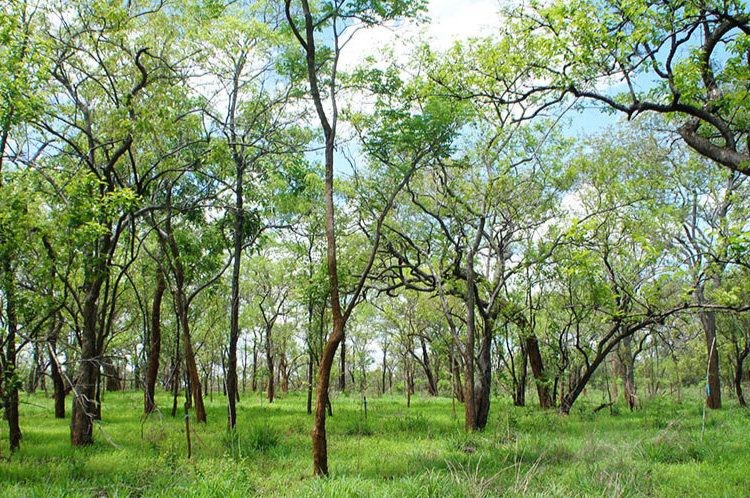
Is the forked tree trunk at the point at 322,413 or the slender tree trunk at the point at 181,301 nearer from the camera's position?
the forked tree trunk at the point at 322,413

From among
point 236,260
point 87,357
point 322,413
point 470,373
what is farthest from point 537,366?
point 87,357

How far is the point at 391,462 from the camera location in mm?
8211

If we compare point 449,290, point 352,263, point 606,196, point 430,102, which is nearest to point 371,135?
point 430,102

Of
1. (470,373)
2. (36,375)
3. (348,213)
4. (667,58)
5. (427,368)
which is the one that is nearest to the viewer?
(667,58)

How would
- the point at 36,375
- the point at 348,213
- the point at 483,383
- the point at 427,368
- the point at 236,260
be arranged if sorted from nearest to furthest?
the point at 236,260 < the point at 483,383 < the point at 348,213 < the point at 36,375 < the point at 427,368

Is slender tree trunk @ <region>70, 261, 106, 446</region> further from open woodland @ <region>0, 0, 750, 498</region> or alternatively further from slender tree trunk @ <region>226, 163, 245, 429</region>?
slender tree trunk @ <region>226, 163, 245, 429</region>

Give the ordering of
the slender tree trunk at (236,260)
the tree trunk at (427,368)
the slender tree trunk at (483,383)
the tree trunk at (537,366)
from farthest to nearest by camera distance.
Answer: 1. the tree trunk at (427,368)
2. the tree trunk at (537,366)
3. the slender tree trunk at (483,383)
4. the slender tree trunk at (236,260)

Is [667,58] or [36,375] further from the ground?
[667,58]

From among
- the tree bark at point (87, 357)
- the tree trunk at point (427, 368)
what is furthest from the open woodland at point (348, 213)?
the tree trunk at point (427, 368)

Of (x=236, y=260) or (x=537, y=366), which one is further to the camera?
(x=537, y=366)

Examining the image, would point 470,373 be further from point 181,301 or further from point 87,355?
point 87,355

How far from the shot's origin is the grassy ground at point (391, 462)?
6094 mm

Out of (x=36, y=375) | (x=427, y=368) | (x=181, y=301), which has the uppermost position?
(x=181, y=301)

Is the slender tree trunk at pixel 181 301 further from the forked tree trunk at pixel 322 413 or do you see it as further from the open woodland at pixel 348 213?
the forked tree trunk at pixel 322 413
